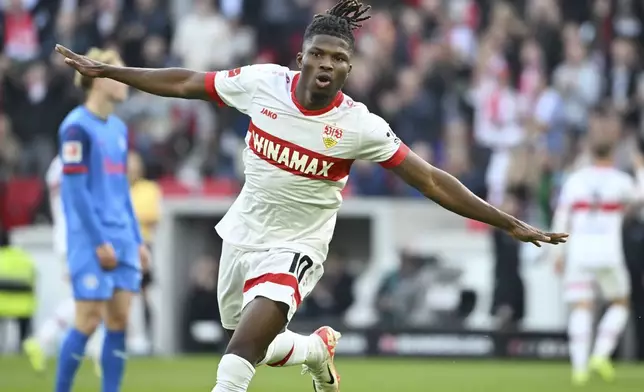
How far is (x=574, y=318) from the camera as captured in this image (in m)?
15.0

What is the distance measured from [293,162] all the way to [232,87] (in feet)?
1.87

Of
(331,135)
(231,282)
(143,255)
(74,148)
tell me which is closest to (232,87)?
(331,135)

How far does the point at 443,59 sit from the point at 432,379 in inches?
264

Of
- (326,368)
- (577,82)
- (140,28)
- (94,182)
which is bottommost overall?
(326,368)

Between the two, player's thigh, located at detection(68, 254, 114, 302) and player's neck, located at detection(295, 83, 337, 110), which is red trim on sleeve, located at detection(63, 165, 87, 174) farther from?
player's neck, located at detection(295, 83, 337, 110)

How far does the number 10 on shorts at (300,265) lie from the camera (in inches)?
317

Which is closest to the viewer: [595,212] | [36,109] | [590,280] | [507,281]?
[595,212]

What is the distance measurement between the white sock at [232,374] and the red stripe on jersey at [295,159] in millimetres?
1159

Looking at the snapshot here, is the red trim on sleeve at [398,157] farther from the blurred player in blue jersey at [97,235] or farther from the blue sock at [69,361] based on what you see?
the blue sock at [69,361]

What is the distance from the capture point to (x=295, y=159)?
803cm

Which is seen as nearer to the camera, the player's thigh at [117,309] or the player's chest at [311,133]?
the player's chest at [311,133]

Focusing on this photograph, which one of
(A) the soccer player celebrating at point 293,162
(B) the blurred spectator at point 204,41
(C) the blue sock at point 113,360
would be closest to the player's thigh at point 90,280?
(C) the blue sock at point 113,360

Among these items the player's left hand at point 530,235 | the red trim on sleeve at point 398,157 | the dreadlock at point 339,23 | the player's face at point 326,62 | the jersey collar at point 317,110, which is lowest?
the player's left hand at point 530,235

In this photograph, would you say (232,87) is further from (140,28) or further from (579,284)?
(140,28)
